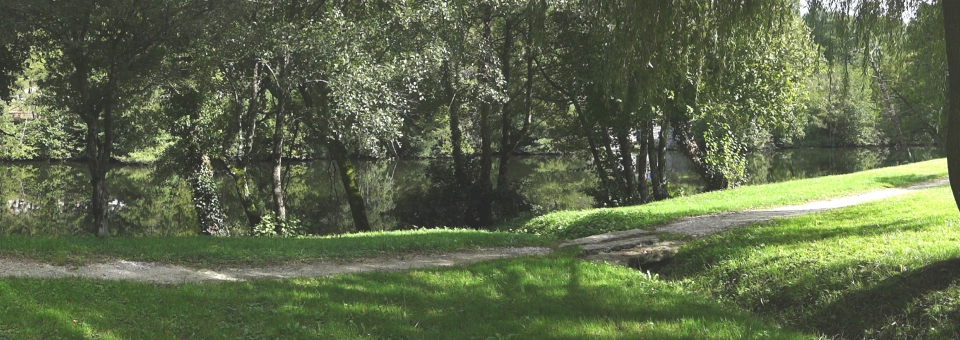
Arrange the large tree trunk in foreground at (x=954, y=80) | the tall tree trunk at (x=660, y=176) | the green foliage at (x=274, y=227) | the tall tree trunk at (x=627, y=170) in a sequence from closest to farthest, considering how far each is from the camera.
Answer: the large tree trunk in foreground at (x=954, y=80) < the green foliage at (x=274, y=227) < the tall tree trunk at (x=660, y=176) < the tall tree trunk at (x=627, y=170)

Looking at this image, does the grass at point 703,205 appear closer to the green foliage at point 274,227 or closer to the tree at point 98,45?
the green foliage at point 274,227

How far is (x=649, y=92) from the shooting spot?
773 centimetres

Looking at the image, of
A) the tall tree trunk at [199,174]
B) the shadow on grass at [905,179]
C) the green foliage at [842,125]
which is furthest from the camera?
the green foliage at [842,125]

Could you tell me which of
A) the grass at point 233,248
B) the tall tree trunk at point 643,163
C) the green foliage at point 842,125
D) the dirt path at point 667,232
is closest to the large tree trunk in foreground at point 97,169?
the grass at point 233,248

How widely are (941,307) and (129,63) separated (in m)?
15.1

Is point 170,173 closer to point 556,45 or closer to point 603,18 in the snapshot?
point 556,45

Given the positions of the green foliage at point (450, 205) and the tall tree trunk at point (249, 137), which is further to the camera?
the green foliage at point (450, 205)

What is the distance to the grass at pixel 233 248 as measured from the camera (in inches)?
372

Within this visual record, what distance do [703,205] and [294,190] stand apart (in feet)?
90.8

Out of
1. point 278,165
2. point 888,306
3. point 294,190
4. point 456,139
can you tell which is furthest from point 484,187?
point 294,190

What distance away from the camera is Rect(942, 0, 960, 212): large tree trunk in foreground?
613cm

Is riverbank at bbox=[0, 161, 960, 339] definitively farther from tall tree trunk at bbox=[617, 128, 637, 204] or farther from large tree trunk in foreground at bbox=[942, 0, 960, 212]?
tall tree trunk at bbox=[617, 128, 637, 204]

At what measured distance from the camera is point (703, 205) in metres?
15.9

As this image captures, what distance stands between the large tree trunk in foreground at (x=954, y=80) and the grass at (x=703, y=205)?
7.36 m
